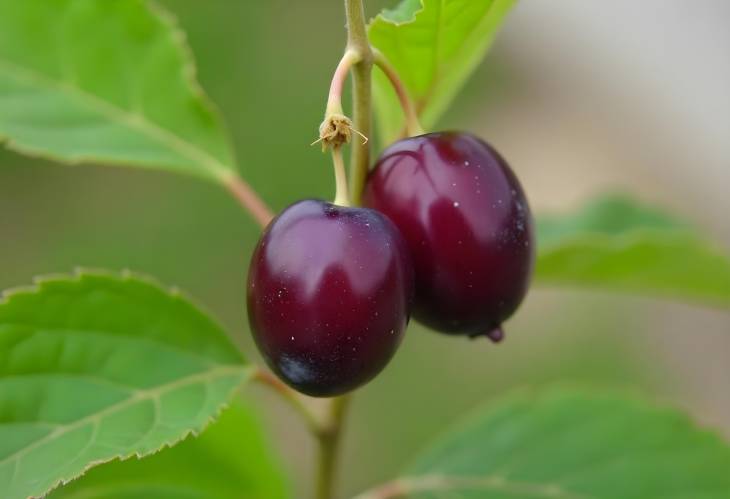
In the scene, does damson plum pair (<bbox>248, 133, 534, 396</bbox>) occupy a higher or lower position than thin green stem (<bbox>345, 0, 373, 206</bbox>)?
lower

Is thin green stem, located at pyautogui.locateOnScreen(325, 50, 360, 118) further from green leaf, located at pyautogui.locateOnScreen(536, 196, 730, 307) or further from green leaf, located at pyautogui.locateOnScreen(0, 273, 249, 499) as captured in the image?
green leaf, located at pyautogui.locateOnScreen(536, 196, 730, 307)

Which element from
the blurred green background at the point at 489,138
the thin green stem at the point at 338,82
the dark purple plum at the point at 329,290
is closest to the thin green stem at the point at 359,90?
the thin green stem at the point at 338,82

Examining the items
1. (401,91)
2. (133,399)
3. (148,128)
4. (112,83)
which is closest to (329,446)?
(133,399)

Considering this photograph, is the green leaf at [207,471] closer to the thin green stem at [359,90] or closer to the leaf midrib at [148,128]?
the leaf midrib at [148,128]

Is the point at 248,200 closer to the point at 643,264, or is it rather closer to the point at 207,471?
the point at 207,471

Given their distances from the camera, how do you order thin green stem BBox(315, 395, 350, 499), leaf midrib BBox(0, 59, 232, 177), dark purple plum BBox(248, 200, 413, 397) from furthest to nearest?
leaf midrib BBox(0, 59, 232, 177) → thin green stem BBox(315, 395, 350, 499) → dark purple plum BBox(248, 200, 413, 397)

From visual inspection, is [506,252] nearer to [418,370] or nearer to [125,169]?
[418,370]

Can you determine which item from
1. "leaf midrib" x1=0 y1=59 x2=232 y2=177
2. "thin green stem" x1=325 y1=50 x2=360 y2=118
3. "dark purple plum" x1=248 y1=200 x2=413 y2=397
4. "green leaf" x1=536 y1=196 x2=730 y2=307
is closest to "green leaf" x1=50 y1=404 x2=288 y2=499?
"leaf midrib" x1=0 y1=59 x2=232 y2=177
